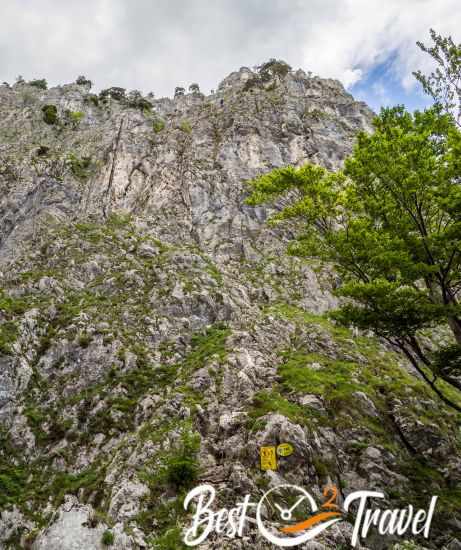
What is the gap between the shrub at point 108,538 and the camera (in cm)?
1223

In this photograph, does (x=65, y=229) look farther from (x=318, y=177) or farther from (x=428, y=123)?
(x=428, y=123)

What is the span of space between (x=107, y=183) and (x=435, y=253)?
131 ft

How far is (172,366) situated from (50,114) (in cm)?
5394

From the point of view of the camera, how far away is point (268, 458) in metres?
14.4

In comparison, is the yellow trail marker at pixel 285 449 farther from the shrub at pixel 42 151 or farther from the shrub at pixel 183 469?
the shrub at pixel 42 151

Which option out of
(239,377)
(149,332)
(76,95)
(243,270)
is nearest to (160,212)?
(243,270)

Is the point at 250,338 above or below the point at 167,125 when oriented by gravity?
below

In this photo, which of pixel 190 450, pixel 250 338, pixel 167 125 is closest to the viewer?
pixel 190 450

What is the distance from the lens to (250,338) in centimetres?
2358

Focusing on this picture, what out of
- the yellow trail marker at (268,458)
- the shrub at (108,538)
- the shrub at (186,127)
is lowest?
the shrub at (108,538)

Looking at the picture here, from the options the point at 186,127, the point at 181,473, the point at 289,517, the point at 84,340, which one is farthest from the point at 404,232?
the point at 186,127

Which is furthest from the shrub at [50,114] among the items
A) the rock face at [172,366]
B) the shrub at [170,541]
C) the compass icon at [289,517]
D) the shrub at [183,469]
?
the compass icon at [289,517]

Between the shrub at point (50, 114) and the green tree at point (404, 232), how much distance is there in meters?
57.4

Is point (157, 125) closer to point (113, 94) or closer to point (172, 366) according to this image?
point (113, 94)
